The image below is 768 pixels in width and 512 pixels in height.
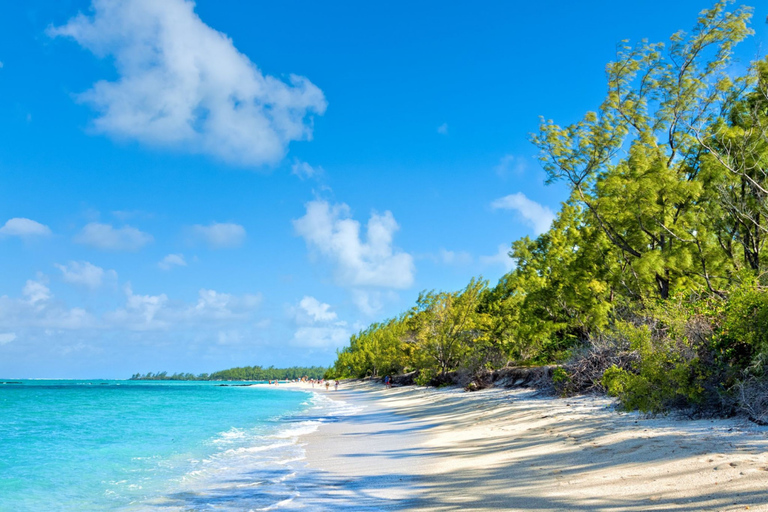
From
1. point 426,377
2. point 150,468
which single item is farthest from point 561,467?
point 426,377

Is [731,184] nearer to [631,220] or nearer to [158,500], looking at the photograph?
[631,220]

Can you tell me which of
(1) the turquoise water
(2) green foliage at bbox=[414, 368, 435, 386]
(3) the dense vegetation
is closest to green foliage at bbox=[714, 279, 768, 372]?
(3) the dense vegetation

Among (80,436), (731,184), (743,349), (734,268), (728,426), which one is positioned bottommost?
(80,436)

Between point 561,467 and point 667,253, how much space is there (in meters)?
15.1

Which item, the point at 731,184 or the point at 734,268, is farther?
the point at 734,268

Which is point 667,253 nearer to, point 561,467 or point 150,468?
point 561,467

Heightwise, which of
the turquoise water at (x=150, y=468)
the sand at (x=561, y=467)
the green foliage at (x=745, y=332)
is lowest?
the turquoise water at (x=150, y=468)

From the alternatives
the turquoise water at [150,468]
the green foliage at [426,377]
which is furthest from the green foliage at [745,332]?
the green foliage at [426,377]

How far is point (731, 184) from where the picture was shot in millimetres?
15672

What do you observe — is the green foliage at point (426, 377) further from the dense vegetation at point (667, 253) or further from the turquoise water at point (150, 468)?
the turquoise water at point (150, 468)

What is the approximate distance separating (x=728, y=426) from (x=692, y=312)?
4156mm

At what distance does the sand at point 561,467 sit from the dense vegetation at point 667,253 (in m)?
1.40

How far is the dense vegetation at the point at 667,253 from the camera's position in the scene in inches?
430

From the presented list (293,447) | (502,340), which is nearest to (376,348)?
(502,340)
